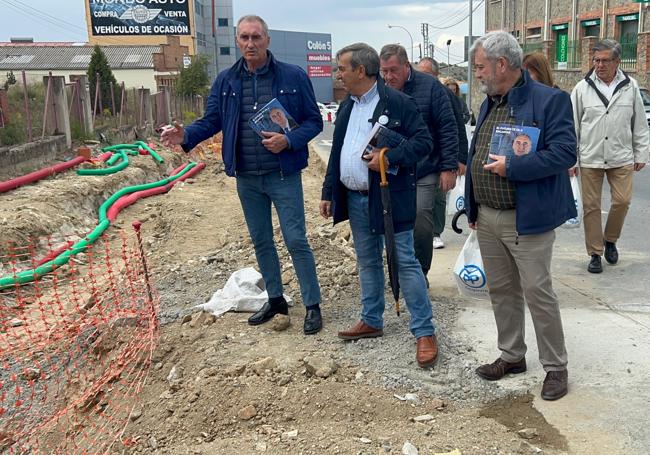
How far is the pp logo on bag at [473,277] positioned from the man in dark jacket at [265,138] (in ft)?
3.32

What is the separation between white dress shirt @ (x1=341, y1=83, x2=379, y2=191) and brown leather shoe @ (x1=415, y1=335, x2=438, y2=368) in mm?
967

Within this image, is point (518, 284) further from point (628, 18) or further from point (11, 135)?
point (628, 18)

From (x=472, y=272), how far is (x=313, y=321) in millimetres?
1118

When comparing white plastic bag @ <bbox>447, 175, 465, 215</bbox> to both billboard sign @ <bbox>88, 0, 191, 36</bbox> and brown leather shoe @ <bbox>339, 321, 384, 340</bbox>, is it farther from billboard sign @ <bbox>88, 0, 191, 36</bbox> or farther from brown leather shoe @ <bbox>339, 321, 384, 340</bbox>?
billboard sign @ <bbox>88, 0, 191, 36</bbox>

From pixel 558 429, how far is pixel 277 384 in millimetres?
1524

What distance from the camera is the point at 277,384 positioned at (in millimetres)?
3980

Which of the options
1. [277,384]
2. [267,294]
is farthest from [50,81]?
[277,384]

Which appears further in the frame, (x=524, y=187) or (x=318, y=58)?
(x=318, y=58)

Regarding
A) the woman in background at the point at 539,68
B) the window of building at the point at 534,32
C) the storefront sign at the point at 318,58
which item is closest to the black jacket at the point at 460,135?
the woman in background at the point at 539,68

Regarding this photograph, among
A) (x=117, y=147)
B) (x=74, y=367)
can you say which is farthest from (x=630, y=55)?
(x=74, y=367)

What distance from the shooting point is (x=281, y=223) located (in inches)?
187

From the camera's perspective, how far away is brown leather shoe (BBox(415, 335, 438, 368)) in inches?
158

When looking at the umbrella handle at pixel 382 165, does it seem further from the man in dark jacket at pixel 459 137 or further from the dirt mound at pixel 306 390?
the man in dark jacket at pixel 459 137

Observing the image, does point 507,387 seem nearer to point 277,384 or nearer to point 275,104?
point 277,384
